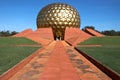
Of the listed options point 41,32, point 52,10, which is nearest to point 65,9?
point 52,10

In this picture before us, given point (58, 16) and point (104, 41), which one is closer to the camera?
point (104, 41)

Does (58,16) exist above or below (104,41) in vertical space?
above

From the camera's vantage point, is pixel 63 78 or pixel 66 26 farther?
pixel 66 26

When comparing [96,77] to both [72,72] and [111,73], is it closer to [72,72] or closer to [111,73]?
[111,73]

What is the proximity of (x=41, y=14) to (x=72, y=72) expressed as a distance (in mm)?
31065

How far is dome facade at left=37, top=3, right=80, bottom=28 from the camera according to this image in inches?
1452

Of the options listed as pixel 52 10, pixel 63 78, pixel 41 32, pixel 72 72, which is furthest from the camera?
pixel 52 10

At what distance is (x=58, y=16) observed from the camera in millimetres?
36844

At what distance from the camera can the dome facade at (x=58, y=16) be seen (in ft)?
121

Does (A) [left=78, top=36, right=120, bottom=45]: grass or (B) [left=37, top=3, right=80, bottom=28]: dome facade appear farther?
(B) [left=37, top=3, right=80, bottom=28]: dome facade

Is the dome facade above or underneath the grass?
above

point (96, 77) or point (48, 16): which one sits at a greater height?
point (48, 16)

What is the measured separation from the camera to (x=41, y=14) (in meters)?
39.0

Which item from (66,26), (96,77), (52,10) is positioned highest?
(52,10)
